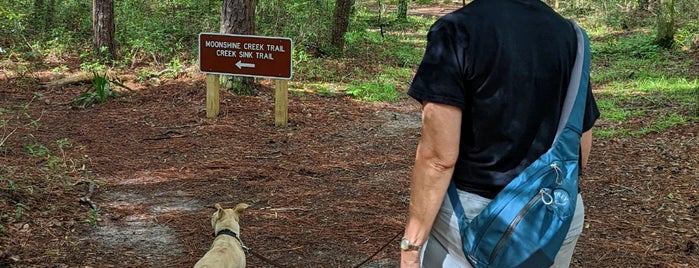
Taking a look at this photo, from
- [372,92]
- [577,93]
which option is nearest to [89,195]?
[577,93]

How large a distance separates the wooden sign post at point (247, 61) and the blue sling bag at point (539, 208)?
6548 millimetres

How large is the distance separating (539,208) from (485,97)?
0.35 m

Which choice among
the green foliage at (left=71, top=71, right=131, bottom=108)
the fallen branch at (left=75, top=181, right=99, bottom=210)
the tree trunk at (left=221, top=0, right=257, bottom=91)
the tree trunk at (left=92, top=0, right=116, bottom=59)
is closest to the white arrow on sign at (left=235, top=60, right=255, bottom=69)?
the tree trunk at (left=221, top=0, right=257, bottom=91)

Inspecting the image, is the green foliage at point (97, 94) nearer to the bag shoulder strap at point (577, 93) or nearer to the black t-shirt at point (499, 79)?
the black t-shirt at point (499, 79)

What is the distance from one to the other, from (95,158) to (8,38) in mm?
7594

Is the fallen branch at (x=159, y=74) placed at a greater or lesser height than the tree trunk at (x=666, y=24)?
lesser

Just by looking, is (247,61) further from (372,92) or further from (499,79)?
(499,79)

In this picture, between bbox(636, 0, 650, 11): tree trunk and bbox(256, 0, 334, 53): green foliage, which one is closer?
bbox(256, 0, 334, 53): green foliage

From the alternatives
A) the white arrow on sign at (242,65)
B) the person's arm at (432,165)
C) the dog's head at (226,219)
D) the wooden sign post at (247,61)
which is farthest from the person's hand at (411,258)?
the white arrow on sign at (242,65)

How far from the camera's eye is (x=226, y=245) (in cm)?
391

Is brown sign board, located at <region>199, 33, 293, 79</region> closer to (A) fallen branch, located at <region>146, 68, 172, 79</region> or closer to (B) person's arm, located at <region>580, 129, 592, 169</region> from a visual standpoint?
(A) fallen branch, located at <region>146, 68, 172, 79</region>

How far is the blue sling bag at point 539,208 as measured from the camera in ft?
6.01

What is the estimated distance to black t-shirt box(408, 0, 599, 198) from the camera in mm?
1814

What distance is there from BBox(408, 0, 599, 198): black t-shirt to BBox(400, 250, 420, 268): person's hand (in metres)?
0.29
